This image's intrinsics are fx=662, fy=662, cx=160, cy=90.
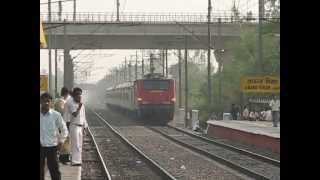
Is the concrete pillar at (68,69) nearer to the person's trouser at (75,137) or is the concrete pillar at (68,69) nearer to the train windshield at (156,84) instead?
the train windshield at (156,84)

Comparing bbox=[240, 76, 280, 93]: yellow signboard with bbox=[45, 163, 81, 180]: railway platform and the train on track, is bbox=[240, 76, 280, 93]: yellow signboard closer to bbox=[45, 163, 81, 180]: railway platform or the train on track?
the train on track

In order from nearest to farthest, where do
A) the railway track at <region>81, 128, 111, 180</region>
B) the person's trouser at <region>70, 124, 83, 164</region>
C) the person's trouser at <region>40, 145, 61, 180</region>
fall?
the person's trouser at <region>40, 145, 61, 180</region>
the person's trouser at <region>70, 124, 83, 164</region>
the railway track at <region>81, 128, 111, 180</region>

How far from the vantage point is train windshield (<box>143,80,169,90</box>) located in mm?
41219

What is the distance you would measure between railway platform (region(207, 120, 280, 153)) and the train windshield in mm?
6837

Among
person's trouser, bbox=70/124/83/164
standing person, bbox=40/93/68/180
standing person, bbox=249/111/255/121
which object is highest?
standing person, bbox=40/93/68/180

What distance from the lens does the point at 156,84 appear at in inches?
1644

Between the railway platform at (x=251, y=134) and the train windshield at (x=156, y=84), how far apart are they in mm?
6837

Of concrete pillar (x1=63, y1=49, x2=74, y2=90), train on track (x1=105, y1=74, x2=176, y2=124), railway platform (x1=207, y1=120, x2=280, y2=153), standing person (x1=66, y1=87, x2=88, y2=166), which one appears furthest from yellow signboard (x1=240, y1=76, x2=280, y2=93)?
concrete pillar (x1=63, y1=49, x2=74, y2=90)

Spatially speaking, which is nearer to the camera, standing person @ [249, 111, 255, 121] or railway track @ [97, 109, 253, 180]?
railway track @ [97, 109, 253, 180]

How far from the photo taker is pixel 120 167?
1891cm

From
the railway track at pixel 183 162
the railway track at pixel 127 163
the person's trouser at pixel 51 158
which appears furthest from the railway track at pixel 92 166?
the person's trouser at pixel 51 158
